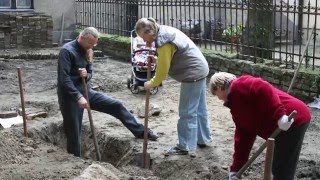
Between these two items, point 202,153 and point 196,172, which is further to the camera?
point 202,153

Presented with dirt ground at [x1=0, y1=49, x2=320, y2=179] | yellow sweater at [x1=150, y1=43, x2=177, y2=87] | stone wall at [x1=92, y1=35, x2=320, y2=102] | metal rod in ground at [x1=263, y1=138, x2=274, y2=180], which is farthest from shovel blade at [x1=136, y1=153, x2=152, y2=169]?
stone wall at [x1=92, y1=35, x2=320, y2=102]

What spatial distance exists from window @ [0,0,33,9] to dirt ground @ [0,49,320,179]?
7.41 m

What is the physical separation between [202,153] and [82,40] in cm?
200

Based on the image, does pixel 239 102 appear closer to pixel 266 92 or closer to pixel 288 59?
pixel 266 92

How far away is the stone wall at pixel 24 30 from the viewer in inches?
615

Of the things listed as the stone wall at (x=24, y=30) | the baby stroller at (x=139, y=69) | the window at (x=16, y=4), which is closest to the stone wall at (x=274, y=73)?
the baby stroller at (x=139, y=69)

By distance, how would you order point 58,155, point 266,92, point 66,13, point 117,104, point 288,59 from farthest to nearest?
point 66,13 → point 288,59 → point 117,104 → point 58,155 → point 266,92

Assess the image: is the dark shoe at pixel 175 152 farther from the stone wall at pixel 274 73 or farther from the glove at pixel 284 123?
the stone wall at pixel 274 73

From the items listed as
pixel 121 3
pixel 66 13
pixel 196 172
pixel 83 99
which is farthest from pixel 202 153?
pixel 66 13

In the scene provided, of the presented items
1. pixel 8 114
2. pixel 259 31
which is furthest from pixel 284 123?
pixel 259 31

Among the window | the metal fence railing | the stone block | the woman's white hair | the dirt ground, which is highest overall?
the window

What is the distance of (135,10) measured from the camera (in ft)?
52.3

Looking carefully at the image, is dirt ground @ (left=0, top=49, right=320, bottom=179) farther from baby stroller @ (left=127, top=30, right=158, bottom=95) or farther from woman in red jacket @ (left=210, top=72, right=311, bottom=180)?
woman in red jacket @ (left=210, top=72, right=311, bottom=180)

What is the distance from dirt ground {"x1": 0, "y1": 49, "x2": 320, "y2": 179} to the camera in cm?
595
